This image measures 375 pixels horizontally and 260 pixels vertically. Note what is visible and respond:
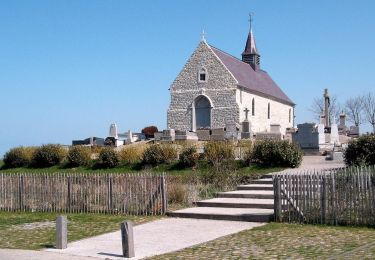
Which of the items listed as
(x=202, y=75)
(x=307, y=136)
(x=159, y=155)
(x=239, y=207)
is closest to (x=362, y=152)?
(x=239, y=207)

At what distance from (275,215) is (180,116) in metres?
37.6

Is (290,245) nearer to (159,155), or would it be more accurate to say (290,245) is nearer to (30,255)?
(30,255)

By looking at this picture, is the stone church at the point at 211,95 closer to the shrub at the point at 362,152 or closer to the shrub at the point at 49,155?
the shrub at the point at 49,155

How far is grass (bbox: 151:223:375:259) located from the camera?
8.59 m

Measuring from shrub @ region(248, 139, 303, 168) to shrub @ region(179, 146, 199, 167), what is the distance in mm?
2706

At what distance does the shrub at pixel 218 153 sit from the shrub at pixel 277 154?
4.18 ft

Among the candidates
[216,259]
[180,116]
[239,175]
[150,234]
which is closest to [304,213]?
[150,234]

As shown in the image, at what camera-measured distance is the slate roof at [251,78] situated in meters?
50.1

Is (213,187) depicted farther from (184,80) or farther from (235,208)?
(184,80)

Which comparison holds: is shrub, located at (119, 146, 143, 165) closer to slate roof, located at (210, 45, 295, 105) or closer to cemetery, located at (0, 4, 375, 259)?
cemetery, located at (0, 4, 375, 259)

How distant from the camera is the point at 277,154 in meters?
23.1

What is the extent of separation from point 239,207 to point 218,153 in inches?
402

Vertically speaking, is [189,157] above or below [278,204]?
above

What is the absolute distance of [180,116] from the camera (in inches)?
1964
